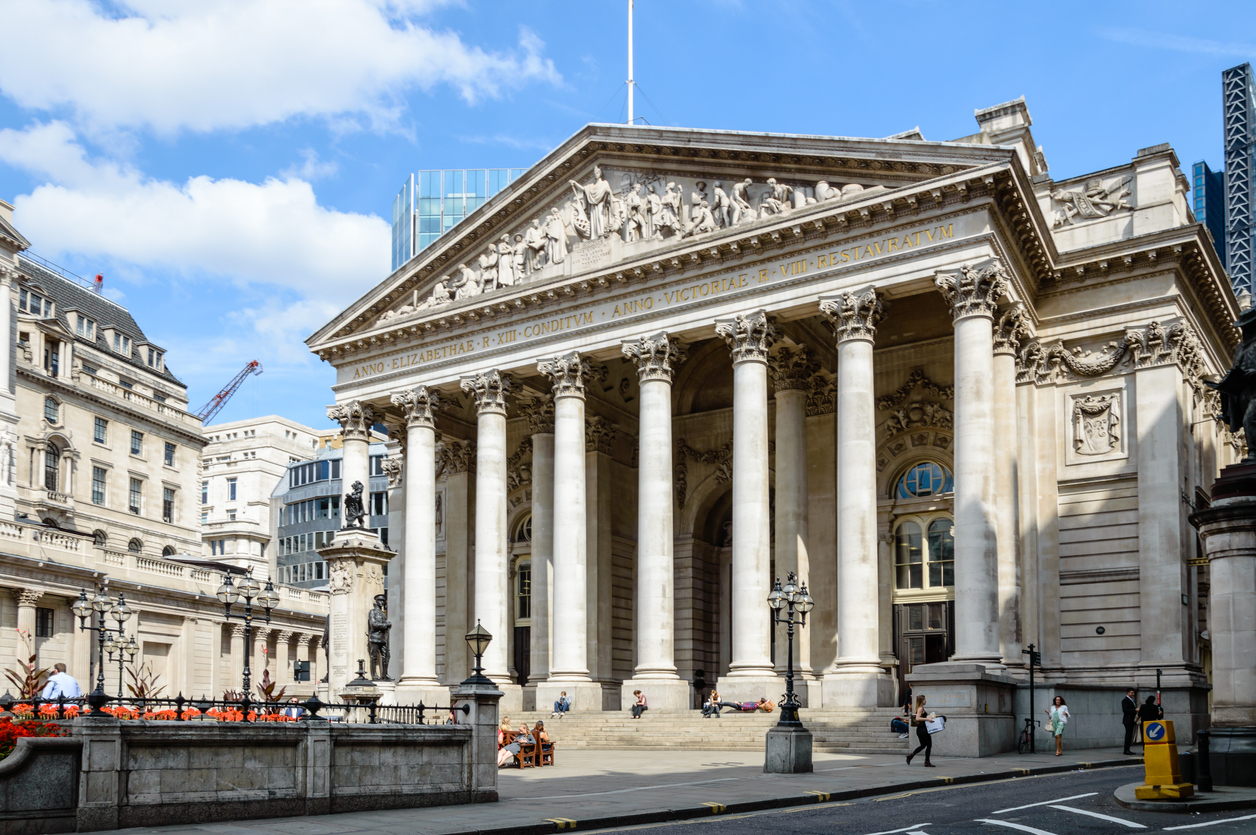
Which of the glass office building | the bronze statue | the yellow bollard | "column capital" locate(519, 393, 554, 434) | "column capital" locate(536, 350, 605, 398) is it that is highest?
the glass office building

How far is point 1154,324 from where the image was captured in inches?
1582

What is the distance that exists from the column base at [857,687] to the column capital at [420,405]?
63.5 feet

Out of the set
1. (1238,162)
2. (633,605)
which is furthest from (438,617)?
(1238,162)

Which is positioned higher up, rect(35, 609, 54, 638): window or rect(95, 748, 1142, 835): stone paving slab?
rect(35, 609, 54, 638): window

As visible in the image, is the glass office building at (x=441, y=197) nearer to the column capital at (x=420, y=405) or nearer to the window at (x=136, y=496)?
the window at (x=136, y=496)

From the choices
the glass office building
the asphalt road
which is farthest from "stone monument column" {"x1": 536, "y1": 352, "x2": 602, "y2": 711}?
the glass office building

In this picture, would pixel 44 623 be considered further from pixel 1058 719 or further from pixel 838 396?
pixel 1058 719

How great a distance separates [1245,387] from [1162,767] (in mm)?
7147

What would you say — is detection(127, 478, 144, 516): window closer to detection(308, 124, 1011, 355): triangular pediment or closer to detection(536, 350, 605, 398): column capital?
detection(308, 124, 1011, 355): triangular pediment

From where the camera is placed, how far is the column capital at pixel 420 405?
48.8 m

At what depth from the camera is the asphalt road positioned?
1572cm

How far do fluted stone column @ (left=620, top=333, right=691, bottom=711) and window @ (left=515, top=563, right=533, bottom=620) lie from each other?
531 inches

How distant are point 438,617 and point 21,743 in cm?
3843

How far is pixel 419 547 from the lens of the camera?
156ft
